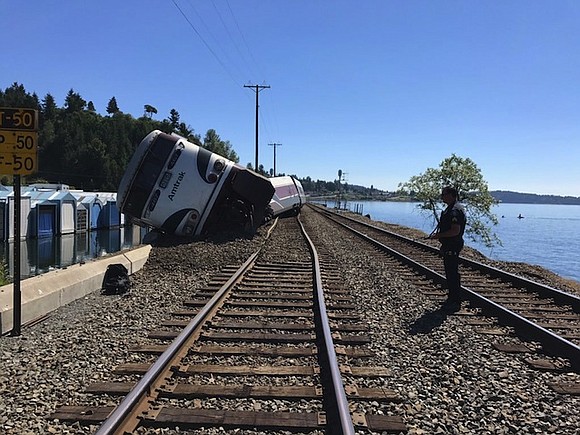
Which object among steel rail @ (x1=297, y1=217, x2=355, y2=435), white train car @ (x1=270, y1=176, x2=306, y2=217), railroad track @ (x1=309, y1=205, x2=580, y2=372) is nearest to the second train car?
white train car @ (x1=270, y1=176, x2=306, y2=217)

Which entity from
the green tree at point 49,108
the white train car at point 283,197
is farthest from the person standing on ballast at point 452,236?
the green tree at point 49,108

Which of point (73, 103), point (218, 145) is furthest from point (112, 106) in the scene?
point (218, 145)

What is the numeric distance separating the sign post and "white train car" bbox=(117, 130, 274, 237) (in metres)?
10.0

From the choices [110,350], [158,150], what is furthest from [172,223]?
[110,350]

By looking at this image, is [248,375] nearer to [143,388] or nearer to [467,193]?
[143,388]

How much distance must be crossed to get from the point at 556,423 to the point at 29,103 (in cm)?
14608

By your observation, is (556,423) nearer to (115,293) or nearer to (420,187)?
(115,293)

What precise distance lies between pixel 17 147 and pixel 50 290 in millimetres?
2440

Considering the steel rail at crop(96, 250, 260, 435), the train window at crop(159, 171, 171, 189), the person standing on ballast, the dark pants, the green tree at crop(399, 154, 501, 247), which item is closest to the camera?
the steel rail at crop(96, 250, 260, 435)

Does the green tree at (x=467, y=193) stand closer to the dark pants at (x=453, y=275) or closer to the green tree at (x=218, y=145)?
the dark pants at (x=453, y=275)

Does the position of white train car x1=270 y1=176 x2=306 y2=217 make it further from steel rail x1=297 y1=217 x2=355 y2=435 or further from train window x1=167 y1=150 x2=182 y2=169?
steel rail x1=297 y1=217 x2=355 y2=435

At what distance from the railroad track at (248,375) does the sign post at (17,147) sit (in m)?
1.88

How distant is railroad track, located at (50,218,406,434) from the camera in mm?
3930

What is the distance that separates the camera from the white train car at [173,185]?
16.7 m
